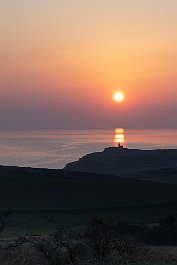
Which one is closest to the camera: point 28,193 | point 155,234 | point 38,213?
point 155,234

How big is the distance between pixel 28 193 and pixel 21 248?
126 feet

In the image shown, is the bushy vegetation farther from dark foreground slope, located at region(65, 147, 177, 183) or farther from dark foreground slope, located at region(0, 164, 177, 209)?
dark foreground slope, located at region(65, 147, 177, 183)

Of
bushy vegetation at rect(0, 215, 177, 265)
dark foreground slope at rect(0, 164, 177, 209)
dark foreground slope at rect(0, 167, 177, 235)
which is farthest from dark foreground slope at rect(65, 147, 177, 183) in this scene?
bushy vegetation at rect(0, 215, 177, 265)

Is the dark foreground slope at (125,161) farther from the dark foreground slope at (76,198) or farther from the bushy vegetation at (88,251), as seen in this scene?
the bushy vegetation at (88,251)

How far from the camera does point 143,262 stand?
2031 centimetres

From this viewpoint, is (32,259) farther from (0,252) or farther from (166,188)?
(166,188)

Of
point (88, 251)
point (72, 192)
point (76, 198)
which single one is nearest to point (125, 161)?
point (72, 192)

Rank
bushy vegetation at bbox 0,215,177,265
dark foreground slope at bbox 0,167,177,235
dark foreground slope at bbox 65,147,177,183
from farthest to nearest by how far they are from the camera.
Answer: dark foreground slope at bbox 65,147,177,183
dark foreground slope at bbox 0,167,177,235
bushy vegetation at bbox 0,215,177,265

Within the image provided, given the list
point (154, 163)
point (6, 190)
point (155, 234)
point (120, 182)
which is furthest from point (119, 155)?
point (155, 234)

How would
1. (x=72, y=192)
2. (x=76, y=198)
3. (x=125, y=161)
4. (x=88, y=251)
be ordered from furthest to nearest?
(x=125, y=161) < (x=72, y=192) < (x=76, y=198) < (x=88, y=251)

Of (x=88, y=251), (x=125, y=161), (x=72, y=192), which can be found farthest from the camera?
(x=125, y=161)

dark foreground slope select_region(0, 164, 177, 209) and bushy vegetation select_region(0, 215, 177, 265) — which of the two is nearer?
bushy vegetation select_region(0, 215, 177, 265)

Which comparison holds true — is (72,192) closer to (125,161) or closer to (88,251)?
(88,251)

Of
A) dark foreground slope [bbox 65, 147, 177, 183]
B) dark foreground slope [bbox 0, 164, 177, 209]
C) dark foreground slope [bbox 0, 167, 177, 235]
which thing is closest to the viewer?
dark foreground slope [bbox 0, 167, 177, 235]
